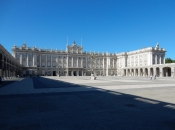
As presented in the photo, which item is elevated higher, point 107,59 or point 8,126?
point 107,59

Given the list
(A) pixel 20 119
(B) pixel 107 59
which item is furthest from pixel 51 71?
(A) pixel 20 119

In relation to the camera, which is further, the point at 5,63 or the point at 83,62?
the point at 83,62

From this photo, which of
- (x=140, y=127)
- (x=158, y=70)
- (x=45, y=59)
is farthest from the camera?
(x=45, y=59)

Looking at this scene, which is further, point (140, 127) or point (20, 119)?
point (20, 119)

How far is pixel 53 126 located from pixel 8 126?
1.63 meters

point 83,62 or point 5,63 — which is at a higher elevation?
point 83,62

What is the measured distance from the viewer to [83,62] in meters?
113

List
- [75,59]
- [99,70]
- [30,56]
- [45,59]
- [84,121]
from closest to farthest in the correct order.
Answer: [84,121]
[30,56]
[45,59]
[75,59]
[99,70]

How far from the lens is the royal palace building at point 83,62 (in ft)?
302

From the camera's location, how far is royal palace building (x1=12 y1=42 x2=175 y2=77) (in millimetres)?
92062

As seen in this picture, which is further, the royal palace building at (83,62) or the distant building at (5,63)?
the royal palace building at (83,62)

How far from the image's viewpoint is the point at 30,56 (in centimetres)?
9550

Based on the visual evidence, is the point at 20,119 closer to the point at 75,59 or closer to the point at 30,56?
the point at 30,56

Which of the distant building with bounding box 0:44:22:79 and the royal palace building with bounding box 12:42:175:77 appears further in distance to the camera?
the royal palace building with bounding box 12:42:175:77
